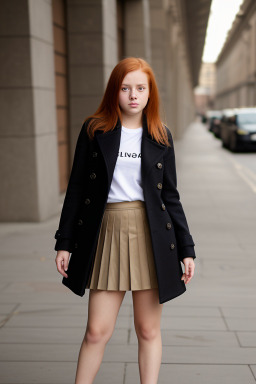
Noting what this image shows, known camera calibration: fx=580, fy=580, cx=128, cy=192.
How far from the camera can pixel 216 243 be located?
6730 millimetres

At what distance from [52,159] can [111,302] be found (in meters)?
6.08

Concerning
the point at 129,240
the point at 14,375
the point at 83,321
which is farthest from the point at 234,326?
the point at 129,240

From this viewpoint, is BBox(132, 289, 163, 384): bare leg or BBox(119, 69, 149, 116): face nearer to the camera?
BBox(119, 69, 149, 116): face

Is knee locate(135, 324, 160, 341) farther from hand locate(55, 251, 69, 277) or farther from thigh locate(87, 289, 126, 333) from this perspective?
hand locate(55, 251, 69, 277)

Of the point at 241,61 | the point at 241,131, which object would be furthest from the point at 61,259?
the point at 241,61

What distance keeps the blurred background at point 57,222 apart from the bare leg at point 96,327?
63 centimetres

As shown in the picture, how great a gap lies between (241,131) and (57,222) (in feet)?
49.0

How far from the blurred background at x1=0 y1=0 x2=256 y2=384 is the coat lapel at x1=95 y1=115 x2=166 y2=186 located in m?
0.25

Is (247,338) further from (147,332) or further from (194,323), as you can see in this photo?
(147,332)

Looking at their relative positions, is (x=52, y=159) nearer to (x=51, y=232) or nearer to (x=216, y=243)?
(x=51, y=232)

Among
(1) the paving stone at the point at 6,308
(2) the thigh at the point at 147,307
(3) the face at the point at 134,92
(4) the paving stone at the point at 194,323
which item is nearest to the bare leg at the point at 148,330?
(2) the thigh at the point at 147,307

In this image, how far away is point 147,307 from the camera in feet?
8.50

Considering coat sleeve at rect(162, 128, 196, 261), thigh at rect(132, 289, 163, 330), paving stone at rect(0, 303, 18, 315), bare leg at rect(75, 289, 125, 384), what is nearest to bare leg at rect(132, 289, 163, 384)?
thigh at rect(132, 289, 163, 330)

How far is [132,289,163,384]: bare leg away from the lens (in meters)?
2.59
